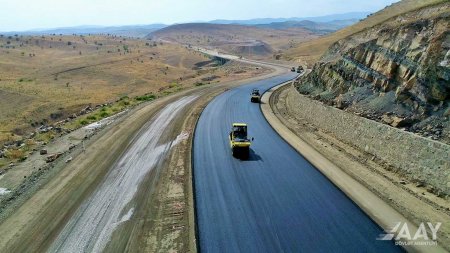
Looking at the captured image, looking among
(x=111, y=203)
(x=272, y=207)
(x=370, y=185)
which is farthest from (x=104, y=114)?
(x=370, y=185)

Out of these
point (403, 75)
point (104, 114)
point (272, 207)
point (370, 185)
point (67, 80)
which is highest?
point (403, 75)

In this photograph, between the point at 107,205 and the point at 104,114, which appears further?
the point at 104,114

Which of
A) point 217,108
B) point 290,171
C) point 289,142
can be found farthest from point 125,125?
point 290,171

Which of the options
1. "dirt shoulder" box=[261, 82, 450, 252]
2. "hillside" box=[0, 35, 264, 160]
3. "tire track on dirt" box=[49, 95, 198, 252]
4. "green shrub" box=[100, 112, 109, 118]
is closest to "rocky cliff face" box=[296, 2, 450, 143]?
"dirt shoulder" box=[261, 82, 450, 252]

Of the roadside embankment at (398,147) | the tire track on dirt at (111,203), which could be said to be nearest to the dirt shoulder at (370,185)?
the roadside embankment at (398,147)

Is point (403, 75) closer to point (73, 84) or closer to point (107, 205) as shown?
point (107, 205)

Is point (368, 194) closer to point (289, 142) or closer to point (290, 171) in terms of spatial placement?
point (290, 171)
